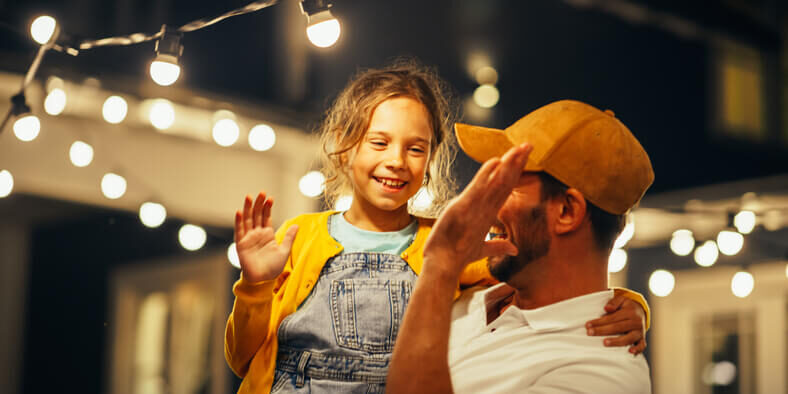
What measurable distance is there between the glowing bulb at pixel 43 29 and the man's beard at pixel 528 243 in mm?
1802

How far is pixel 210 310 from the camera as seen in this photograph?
16.0 ft

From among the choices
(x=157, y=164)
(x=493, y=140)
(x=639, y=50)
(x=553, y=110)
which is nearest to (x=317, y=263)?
(x=493, y=140)

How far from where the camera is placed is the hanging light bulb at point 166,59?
2211 mm

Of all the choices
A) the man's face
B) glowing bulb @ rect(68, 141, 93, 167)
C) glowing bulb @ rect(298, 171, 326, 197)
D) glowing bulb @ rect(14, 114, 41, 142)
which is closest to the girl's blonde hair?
the man's face

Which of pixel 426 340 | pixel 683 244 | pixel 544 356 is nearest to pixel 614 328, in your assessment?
pixel 544 356

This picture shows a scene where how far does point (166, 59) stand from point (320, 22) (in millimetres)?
455

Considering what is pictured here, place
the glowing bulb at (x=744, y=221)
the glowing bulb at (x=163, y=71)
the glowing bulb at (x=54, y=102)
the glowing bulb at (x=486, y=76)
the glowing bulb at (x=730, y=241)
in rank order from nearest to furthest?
1. the glowing bulb at (x=163, y=71)
2. the glowing bulb at (x=54, y=102)
3. the glowing bulb at (x=730, y=241)
4. the glowing bulb at (x=744, y=221)
5. the glowing bulb at (x=486, y=76)

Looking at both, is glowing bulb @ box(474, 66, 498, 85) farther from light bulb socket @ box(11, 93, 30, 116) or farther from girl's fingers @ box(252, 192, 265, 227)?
girl's fingers @ box(252, 192, 265, 227)

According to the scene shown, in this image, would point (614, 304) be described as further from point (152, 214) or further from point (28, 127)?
point (152, 214)

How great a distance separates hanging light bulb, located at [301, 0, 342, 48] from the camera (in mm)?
2072

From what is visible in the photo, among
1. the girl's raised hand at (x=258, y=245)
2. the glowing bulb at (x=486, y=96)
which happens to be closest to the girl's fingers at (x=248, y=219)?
the girl's raised hand at (x=258, y=245)

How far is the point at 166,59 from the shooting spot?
2.21 meters

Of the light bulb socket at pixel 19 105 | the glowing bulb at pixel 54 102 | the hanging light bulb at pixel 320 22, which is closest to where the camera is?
the hanging light bulb at pixel 320 22

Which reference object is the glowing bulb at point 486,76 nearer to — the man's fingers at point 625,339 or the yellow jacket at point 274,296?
the yellow jacket at point 274,296
